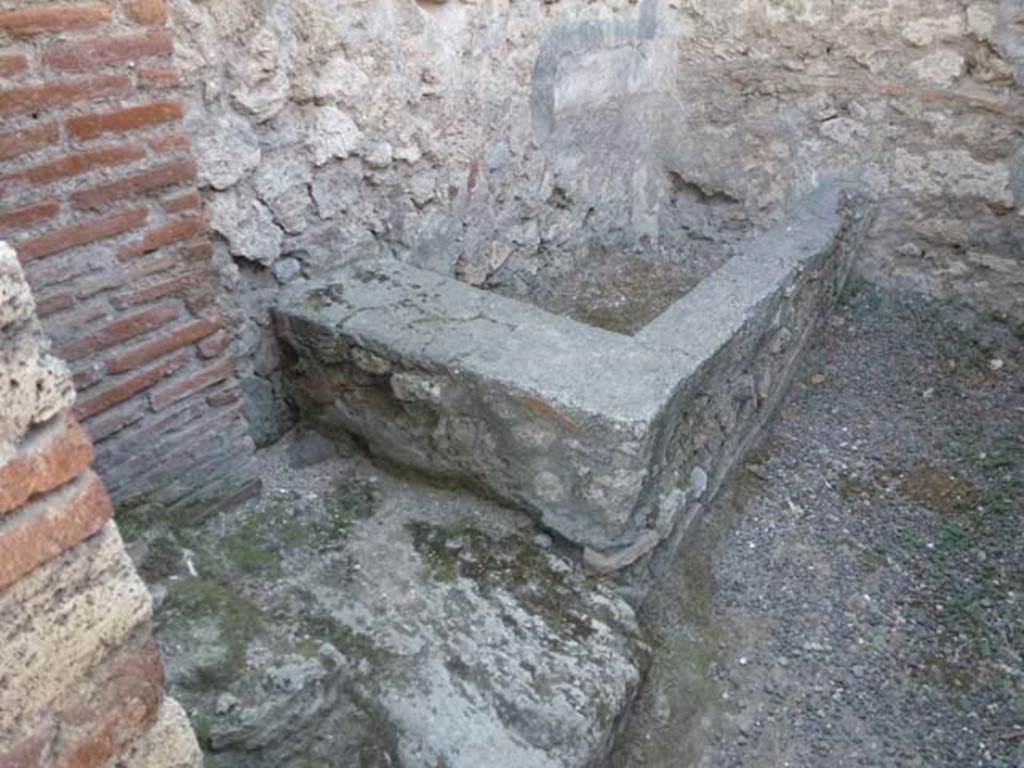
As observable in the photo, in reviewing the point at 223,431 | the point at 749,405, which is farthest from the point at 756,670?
the point at 223,431

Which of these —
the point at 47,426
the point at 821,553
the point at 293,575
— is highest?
the point at 47,426

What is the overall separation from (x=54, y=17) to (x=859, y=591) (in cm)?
237

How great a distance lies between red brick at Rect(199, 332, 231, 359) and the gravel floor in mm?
→ 1305

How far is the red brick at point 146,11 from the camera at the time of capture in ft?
5.59

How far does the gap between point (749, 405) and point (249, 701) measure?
1898 millimetres

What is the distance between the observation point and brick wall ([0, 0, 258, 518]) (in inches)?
63.6

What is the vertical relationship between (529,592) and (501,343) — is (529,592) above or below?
below

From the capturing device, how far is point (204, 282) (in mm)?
1995

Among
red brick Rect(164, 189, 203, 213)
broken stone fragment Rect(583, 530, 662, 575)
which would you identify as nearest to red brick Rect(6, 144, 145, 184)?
red brick Rect(164, 189, 203, 213)

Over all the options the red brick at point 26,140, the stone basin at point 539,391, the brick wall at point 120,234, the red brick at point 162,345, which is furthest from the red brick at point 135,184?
the stone basin at point 539,391

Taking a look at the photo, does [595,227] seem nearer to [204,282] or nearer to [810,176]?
[810,176]

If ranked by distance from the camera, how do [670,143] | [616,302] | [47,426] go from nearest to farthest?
1. [47,426]
2. [616,302]
3. [670,143]

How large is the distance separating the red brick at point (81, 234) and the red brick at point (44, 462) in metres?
0.94

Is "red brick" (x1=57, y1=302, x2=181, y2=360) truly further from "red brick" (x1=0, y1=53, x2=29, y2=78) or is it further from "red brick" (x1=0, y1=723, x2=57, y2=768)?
"red brick" (x1=0, y1=723, x2=57, y2=768)
